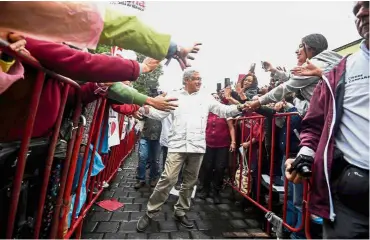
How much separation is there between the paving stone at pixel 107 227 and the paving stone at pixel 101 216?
12 centimetres

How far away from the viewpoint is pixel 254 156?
398 centimetres

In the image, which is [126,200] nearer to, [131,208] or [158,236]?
[131,208]

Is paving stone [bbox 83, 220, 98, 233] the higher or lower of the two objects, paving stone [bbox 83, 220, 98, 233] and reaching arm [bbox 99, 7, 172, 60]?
the lower

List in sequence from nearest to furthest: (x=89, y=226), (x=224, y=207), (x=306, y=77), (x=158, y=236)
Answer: (x=306, y=77) < (x=158, y=236) < (x=89, y=226) < (x=224, y=207)

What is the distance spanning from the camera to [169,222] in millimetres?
3287

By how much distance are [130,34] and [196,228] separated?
96.8 inches

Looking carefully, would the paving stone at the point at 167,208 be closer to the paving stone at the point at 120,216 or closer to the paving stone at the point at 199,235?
the paving stone at the point at 120,216

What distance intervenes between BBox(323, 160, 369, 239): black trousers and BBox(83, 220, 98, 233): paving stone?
2.36 meters

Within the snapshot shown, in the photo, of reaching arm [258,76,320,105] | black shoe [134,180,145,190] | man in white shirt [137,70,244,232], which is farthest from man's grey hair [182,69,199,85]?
black shoe [134,180,145,190]

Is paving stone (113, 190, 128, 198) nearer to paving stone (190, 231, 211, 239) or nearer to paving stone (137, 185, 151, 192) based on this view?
paving stone (137, 185, 151, 192)

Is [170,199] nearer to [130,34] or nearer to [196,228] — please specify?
[196,228]

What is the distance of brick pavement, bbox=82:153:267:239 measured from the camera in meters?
2.88

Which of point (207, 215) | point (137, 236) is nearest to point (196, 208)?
point (207, 215)

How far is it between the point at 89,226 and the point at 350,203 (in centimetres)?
261
